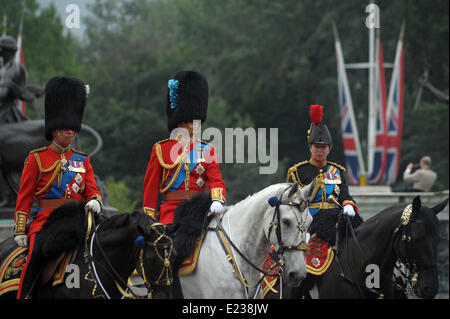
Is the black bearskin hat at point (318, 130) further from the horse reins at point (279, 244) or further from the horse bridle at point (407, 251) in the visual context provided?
the horse reins at point (279, 244)

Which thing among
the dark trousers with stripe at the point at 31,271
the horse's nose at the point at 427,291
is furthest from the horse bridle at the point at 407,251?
the dark trousers with stripe at the point at 31,271

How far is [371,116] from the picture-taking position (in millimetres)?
24828

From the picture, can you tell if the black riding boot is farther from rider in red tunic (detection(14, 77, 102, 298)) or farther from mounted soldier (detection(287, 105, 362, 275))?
mounted soldier (detection(287, 105, 362, 275))

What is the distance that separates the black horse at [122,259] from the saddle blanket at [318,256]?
7.34 ft

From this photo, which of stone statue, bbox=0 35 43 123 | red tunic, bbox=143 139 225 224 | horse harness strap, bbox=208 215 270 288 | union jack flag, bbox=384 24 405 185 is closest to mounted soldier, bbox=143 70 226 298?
red tunic, bbox=143 139 225 224

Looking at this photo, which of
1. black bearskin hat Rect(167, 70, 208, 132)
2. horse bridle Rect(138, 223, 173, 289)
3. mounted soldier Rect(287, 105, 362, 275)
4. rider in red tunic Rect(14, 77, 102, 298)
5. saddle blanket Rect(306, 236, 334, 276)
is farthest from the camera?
mounted soldier Rect(287, 105, 362, 275)

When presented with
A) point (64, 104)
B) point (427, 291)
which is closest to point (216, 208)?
point (64, 104)

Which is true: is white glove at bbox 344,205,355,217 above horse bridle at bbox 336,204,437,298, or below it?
above

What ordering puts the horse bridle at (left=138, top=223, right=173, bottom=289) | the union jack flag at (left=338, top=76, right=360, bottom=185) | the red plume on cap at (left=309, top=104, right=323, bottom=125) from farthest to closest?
the union jack flag at (left=338, top=76, right=360, bottom=185)
the red plume on cap at (left=309, top=104, right=323, bottom=125)
the horse bridle at (left=138, top=223, right=173, bottom=289)

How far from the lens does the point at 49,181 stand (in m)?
8.60

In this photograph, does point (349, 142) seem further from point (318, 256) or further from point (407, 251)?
point (407, 251)

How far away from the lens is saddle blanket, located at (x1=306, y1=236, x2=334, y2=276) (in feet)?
32.1

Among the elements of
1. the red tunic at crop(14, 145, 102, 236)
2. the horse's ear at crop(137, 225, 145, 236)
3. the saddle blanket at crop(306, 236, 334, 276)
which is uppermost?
the red tunic at crop(14, 145, 102, 236)
